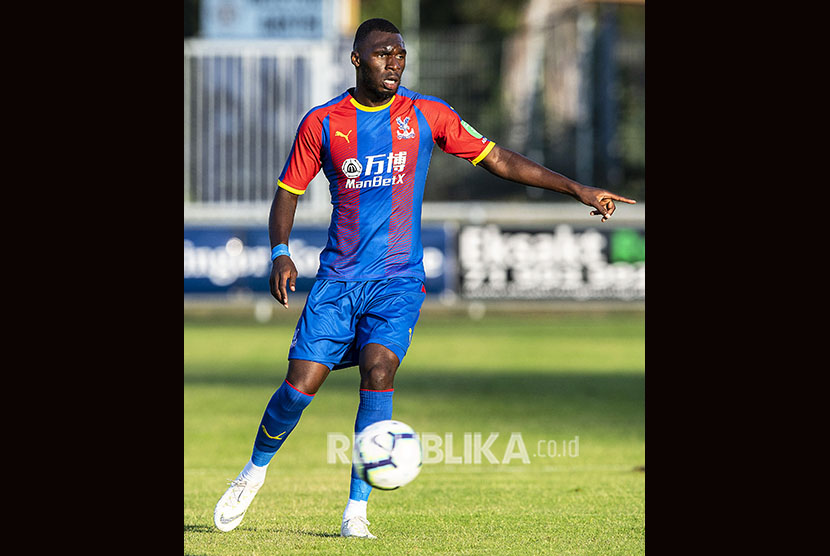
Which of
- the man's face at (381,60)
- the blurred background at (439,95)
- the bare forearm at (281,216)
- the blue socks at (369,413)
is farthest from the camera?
the blurred background at (439,95)

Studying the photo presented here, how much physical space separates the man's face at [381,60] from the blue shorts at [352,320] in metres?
1.11

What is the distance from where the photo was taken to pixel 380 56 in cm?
716

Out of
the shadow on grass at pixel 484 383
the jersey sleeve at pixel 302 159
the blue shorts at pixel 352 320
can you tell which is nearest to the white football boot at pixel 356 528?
the blue shorts at pixel 352 320

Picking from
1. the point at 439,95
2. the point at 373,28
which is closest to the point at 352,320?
the point at 373,28

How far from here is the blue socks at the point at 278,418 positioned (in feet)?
24.1

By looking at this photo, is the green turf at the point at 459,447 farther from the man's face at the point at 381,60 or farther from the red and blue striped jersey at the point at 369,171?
the man's face at the point at 381,60

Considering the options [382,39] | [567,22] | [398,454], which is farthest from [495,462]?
[567,22]

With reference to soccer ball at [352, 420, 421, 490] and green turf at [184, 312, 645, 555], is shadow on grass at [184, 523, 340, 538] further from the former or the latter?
soccer ball at [352, 420, 421, 490]

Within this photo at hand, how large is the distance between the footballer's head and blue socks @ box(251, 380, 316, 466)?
1.73m

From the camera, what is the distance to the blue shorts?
735 cm

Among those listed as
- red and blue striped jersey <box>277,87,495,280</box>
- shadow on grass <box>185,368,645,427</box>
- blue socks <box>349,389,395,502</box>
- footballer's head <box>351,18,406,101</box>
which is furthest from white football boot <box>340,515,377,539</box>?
shadow on grass <box>185,368,645,427</box>

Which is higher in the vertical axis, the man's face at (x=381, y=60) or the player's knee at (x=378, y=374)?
the man's face at (x=381, y=60)

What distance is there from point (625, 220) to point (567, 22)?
7613 mm
